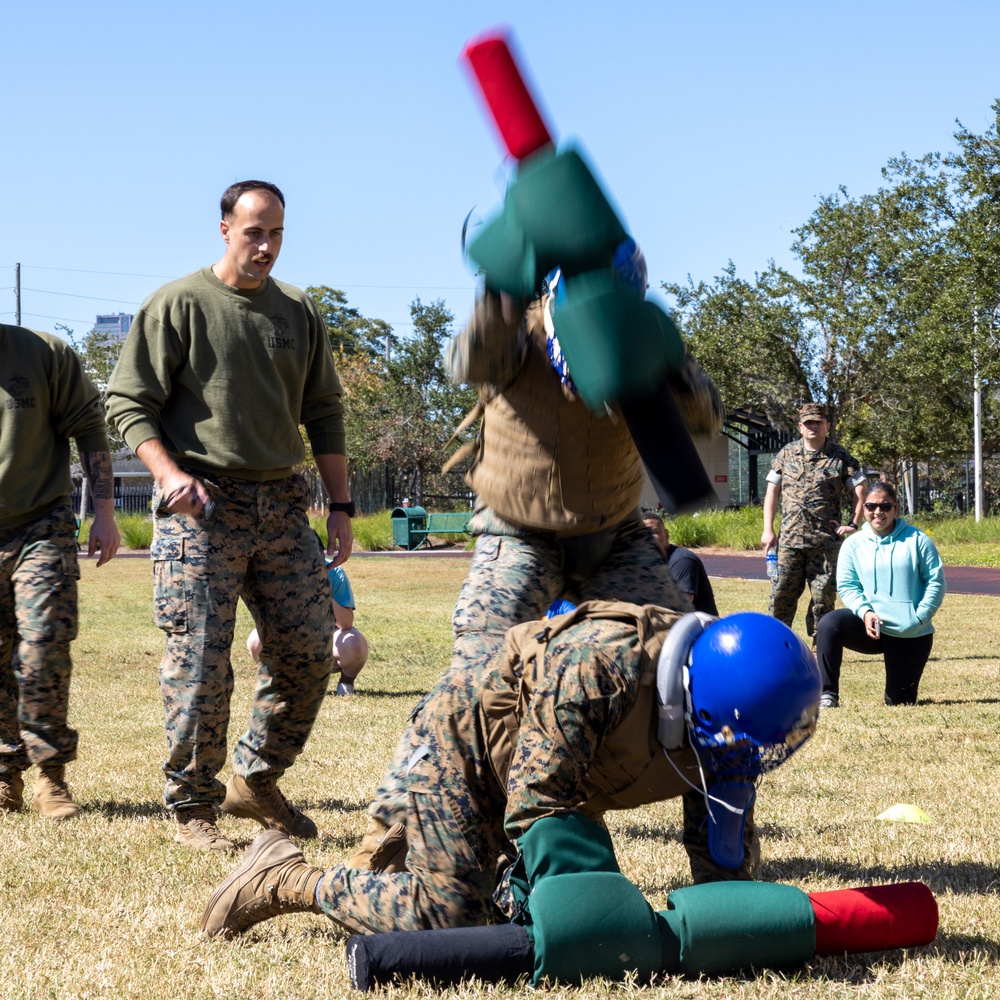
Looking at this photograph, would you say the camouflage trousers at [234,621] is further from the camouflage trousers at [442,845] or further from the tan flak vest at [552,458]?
the camouflage trousers at [442,845]

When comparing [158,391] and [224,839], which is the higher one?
[158,391]

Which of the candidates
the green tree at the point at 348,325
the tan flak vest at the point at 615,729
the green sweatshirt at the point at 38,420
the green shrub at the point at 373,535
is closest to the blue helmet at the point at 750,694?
the tan flak vest at the point at 615,729

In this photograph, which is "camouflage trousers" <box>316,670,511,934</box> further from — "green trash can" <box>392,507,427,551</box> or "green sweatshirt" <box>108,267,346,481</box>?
"green trash can" <box>392,507,427,551</box>

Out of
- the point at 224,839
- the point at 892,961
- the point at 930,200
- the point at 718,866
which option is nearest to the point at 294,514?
the point at 224,839

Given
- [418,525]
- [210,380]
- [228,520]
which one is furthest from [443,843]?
[418,525]

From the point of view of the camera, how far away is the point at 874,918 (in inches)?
136

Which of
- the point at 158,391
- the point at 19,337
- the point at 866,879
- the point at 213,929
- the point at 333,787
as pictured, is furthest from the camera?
the point at 333,787

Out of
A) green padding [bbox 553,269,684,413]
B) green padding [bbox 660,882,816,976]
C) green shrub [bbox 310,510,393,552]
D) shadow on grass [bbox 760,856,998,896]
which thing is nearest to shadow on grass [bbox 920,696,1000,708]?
shadow on grass [bbox 760,856,998,896]

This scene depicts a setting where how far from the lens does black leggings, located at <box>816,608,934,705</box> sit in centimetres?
896

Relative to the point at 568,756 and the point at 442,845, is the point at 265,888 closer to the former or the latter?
the point at 442,845

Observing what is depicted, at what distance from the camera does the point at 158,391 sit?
15.9ft

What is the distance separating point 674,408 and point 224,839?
8.55 ft

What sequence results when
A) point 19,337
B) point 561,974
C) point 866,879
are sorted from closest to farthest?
1. point 561,974
2. point 866,879
3. point 19,337

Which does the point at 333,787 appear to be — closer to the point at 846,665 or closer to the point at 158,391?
the point at 158,391
